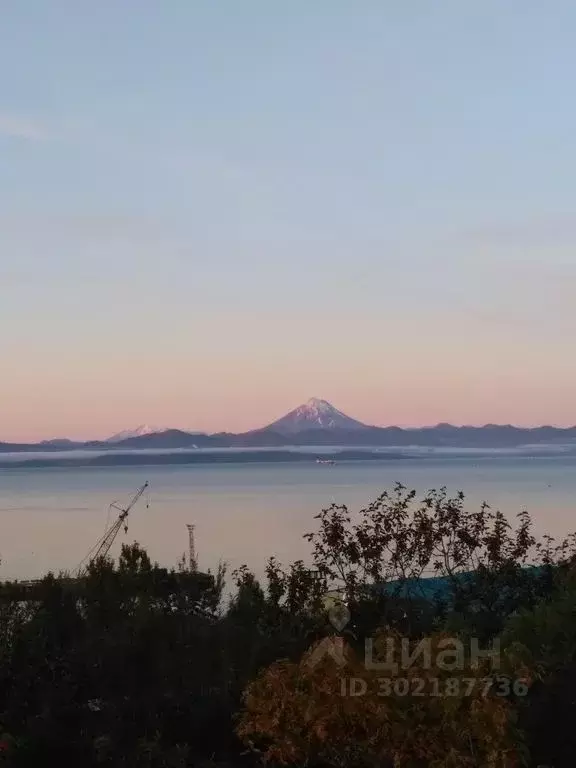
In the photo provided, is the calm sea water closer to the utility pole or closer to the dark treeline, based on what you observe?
the utility pole

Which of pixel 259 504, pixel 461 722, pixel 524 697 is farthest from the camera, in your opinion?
pixel 259 504

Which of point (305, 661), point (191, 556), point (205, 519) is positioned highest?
point (305, 661)

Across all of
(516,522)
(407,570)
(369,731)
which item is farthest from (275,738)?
(516,522)

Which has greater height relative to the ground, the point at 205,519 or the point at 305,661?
the point at 305,661

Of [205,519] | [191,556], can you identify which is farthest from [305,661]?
[205,519]

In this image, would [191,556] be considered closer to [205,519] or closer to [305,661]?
Result: [305,661]

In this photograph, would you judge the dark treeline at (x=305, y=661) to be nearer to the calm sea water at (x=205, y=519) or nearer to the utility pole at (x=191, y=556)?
the utility pole at (x=191, y=556)

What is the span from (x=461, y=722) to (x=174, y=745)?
8.09 ft

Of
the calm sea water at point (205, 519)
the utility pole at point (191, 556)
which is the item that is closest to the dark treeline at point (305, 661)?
the utility pole at point (191, 556)

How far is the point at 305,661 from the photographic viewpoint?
4961 millimetres

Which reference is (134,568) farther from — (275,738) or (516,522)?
(516,522)

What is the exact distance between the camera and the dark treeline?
4809mm

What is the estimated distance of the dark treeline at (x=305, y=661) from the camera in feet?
15.8

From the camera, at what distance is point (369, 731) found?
4.85 metres
